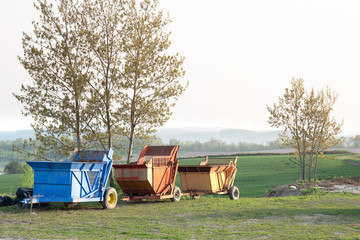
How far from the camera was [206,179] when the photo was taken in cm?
1692

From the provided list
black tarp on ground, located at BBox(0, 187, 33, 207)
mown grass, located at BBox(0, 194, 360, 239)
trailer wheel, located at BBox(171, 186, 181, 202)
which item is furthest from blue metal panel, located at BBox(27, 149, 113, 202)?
trailer wheel, located at BBox(171, 186, 181, 202)

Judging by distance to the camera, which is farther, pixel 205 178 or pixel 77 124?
pixel 77 124

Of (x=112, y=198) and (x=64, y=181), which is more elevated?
(x=64, y=181)

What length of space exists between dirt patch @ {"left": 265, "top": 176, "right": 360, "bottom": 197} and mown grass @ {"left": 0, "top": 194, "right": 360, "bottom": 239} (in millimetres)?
7135

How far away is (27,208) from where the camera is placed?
13.8 meters

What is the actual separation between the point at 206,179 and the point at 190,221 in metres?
5.33

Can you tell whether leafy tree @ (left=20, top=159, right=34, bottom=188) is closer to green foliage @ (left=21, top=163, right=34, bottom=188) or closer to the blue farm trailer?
green foliage @ (left=21, top=163, right=34, bottom=188)

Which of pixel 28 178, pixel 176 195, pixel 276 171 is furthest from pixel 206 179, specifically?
pixel 276 171

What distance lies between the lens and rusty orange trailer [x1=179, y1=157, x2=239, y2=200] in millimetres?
16906

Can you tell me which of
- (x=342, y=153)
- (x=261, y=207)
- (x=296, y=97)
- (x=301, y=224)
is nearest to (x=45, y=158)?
(x=261, y=207)

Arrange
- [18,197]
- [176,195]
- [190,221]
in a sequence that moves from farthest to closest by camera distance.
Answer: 1. [176,195]
2. [18,197]
3. [190,221]

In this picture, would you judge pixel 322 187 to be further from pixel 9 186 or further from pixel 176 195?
pixel 9 186

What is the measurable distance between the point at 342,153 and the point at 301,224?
171 feet

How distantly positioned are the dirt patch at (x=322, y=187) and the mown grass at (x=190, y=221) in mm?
7135
